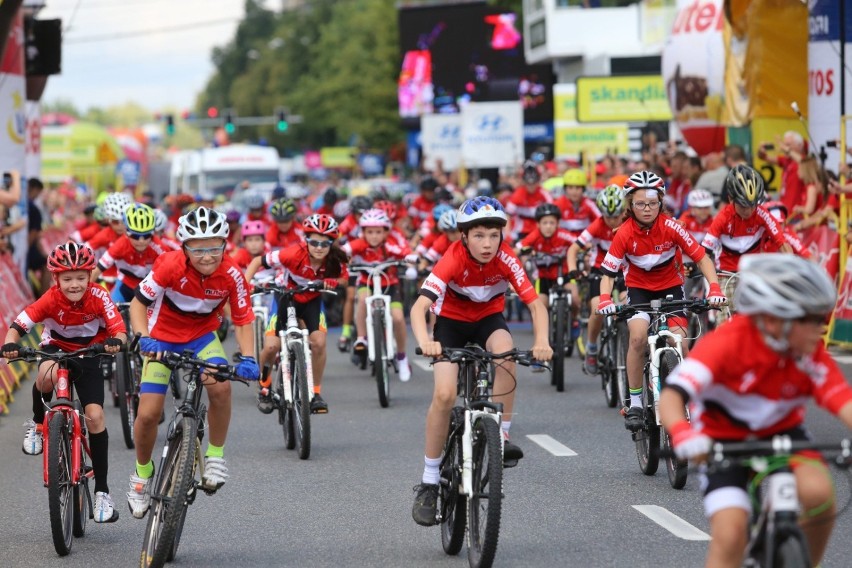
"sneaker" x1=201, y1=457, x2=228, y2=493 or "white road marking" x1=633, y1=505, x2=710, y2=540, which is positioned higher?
"sneaker" x1=201, y1=457, x2=228, y2=493

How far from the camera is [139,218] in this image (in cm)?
1367

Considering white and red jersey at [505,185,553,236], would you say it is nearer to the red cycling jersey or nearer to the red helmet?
the red cycling jersey

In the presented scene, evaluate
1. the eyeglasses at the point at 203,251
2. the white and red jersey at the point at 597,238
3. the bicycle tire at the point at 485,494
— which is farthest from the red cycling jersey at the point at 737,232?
the bicycle tire at the point at 485,494

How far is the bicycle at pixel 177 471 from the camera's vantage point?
8.01m

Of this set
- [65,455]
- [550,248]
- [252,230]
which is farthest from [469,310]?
[252,230]

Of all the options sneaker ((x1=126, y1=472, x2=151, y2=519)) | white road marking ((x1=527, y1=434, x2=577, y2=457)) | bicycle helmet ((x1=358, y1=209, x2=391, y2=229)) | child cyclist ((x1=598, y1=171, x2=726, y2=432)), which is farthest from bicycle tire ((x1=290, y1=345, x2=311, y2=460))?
bicycle helmet ((x1=358, y1=209, x2=391, y2=229))

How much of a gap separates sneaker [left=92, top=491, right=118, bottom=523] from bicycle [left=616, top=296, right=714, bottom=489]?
134 inches

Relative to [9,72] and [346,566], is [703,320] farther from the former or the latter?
[9,72]

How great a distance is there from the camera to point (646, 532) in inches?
354

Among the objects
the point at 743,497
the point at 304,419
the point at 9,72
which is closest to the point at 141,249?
the point at 304,419

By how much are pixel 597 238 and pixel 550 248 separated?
5.69 feet

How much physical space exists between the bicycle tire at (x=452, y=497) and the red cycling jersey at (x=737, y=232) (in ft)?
17.4

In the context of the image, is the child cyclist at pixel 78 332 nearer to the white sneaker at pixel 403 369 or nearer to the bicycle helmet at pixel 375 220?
the white sneaker at pixel 403 369

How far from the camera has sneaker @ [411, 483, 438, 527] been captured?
8.50 m
